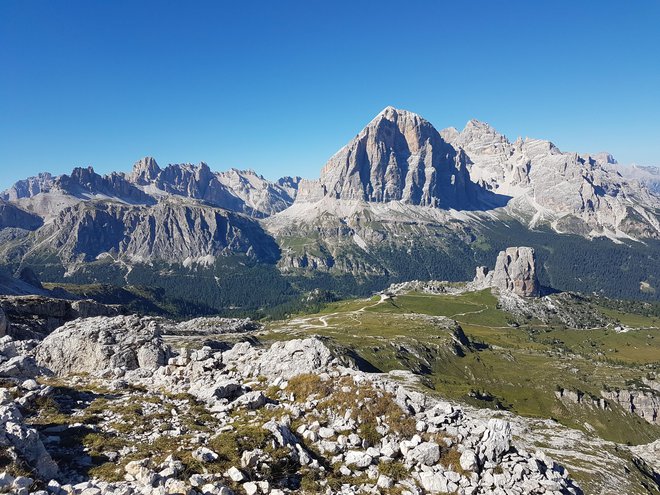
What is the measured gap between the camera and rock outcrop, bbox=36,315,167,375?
62.9 m

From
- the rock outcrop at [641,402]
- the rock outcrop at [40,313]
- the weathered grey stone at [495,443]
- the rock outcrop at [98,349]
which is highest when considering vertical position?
the rock outcrop at [40,313]

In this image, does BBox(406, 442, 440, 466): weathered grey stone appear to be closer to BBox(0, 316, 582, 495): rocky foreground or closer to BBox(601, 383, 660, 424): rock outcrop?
BBox(0, 316, 582, 495): rocky foreground

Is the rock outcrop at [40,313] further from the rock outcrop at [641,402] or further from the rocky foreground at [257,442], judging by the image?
the rock outcrop at [641,402]

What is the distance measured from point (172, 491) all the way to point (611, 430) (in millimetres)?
190195

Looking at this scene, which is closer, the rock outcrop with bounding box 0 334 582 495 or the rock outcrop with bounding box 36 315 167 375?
the rock outcrop with bounding box 0 334 582 495

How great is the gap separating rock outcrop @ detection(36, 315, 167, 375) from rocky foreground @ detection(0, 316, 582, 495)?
70.2ft

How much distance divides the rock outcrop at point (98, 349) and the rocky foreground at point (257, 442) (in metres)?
21.4

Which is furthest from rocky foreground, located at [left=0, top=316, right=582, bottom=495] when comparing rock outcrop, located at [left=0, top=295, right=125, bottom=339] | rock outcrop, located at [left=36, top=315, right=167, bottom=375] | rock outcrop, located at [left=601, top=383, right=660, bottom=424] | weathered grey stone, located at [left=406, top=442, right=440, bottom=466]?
rock outcrop, located at [left=601, top=383, right=660, bottom=424]

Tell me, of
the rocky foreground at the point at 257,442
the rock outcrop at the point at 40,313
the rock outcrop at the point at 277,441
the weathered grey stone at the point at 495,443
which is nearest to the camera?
the rocky foreground at the point at 257,442

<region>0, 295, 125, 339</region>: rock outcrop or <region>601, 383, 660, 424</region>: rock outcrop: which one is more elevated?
<region>0, 295, 125, 339</region>: rock outcrop

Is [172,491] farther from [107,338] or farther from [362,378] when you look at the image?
[107,338]

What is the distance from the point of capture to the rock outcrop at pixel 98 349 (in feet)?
206

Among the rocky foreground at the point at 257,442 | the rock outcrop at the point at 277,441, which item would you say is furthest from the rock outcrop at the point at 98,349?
the rock outcrop at the point at 277,441

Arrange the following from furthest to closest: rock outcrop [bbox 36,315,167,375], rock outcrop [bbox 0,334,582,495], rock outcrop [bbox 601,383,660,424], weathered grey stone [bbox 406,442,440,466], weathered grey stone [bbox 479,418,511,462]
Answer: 1. rock outcrop [bbox 601,383,660,424]
2. rock outcrop [bbox 36,315,167,375]
3. weathered grey stone [bbox 479,418,511,462]
4. weathered grey stone [bbox 406,442,440,466]
5. rock outcrop [bbox 0,334,582,495]
